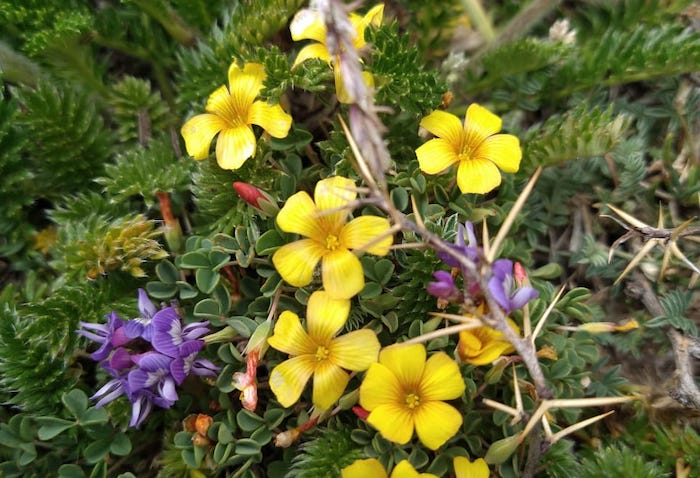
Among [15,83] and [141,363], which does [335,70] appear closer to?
[141,363]

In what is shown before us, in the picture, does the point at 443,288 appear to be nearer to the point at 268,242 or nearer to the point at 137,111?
the point at 268,242

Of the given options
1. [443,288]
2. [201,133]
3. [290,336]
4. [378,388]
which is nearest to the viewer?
[443,288]

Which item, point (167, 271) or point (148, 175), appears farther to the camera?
point (148, 175)

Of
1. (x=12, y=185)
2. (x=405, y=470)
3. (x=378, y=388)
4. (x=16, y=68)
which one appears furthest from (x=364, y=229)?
(x=16, y=68)

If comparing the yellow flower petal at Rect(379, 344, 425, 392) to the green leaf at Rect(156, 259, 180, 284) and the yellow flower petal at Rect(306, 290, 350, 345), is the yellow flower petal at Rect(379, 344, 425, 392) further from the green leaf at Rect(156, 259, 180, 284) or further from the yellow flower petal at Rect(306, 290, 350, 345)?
the green leaf at Rect(156, 259, 180, 284)

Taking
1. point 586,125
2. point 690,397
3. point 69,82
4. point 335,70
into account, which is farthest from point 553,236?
point 69,82

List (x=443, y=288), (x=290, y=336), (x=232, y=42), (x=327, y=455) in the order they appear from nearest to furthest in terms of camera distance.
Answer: (x=443, y=288) → (x=290, y=336) → (x=327, y=455) → (x=232, y=42)

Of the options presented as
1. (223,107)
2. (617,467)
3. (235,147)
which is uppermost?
(223,107)
